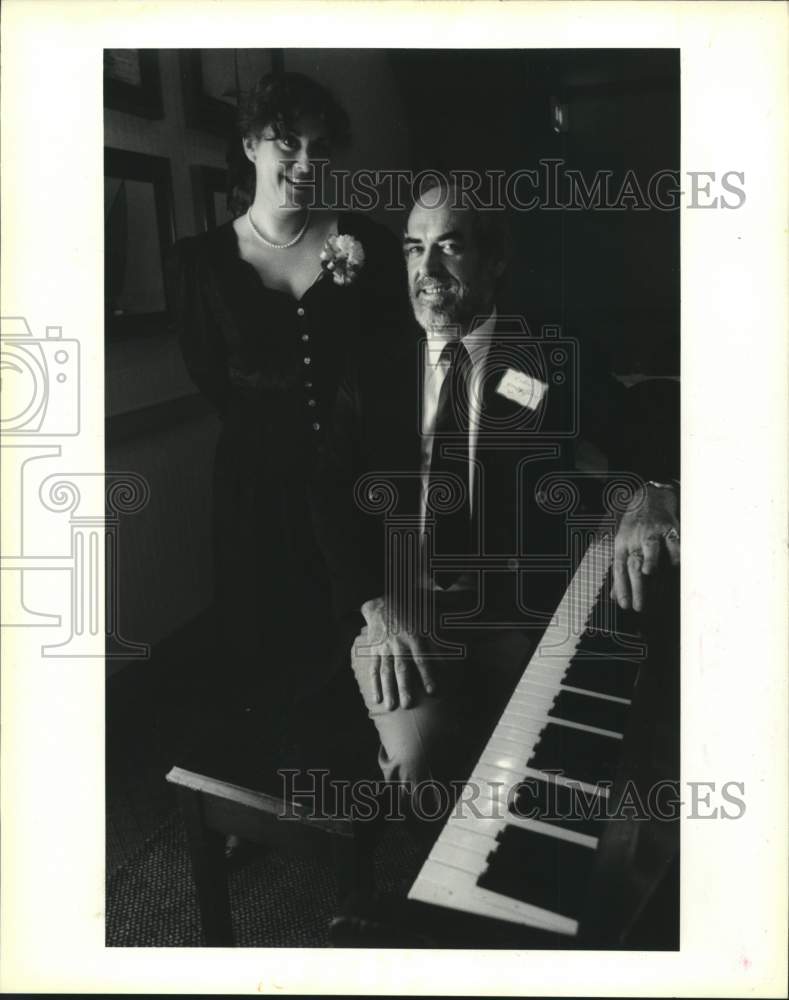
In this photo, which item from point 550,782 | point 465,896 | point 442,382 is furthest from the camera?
point 442,382

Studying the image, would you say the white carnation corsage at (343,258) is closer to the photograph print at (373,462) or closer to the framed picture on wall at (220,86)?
the photograph print at (373,462)

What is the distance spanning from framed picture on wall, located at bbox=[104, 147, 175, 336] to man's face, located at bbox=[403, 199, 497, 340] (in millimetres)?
381

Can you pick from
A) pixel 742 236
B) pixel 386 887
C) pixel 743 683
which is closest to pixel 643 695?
pixel 743 683

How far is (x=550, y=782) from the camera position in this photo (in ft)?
4.70

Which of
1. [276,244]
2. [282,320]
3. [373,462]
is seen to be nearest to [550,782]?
[373,462]

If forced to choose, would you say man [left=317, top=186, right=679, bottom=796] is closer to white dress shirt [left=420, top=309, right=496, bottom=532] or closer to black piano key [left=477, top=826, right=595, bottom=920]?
white dress shirt [left=420, top=309, right=496, bottom=532]

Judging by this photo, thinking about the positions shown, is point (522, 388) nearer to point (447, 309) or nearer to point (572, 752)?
point (447, 309)

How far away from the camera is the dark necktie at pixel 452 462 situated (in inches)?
60.5

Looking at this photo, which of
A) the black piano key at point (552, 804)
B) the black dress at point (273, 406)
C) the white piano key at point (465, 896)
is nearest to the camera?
the white piano key at point (465, 896)

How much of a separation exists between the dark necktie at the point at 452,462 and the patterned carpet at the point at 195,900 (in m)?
0.44

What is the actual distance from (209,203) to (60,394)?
38 centimetres

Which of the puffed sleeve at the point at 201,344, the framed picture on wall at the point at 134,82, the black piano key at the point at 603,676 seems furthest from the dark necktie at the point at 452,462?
the framed picture on wall at the point at 134,82

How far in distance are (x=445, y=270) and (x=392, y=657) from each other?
0.61 metres

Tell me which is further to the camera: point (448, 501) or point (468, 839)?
point (448, 501)
